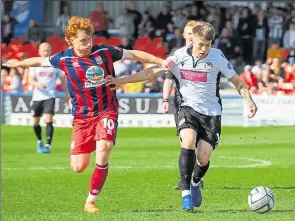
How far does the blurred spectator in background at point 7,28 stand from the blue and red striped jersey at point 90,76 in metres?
22.4

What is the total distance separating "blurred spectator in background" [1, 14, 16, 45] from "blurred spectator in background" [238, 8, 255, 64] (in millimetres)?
7718

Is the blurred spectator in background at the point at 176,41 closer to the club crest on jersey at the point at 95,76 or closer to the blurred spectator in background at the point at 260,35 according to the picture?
the blurred spectator in background at the point at 260,35

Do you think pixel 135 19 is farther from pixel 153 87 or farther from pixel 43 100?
pixel 43 100

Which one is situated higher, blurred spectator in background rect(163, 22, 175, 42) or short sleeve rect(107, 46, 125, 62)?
short sleeve rect(107, 46, 125, 62)

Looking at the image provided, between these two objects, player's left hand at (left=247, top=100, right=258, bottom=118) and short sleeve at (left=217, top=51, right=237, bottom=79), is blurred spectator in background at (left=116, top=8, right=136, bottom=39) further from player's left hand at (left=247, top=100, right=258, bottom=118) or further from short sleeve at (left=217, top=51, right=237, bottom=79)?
player's left hand at (left=247, top=100, right=258, bottom=118)

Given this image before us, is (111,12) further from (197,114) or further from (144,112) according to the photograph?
(197,114)

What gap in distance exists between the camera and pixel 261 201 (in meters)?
9.88

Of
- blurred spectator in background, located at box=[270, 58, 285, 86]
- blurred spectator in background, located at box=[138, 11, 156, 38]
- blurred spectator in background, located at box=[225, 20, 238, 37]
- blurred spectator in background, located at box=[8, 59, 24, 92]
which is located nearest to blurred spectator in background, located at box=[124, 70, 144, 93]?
blurred spectator in background, located at box=[8, 59, 24, 92]

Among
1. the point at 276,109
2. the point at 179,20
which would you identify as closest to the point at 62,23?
the point at 179,20

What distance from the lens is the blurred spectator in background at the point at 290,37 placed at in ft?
102

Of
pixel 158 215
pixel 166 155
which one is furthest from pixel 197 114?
pixel 166 155

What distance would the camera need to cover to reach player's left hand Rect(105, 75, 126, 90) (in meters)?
9.90

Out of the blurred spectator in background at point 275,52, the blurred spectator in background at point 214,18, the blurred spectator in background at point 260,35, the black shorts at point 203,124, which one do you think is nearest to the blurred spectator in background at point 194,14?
the blurred spectator in background at point 214,18

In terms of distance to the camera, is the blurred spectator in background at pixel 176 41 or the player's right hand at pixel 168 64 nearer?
the player's right hand at pixel 168 64
